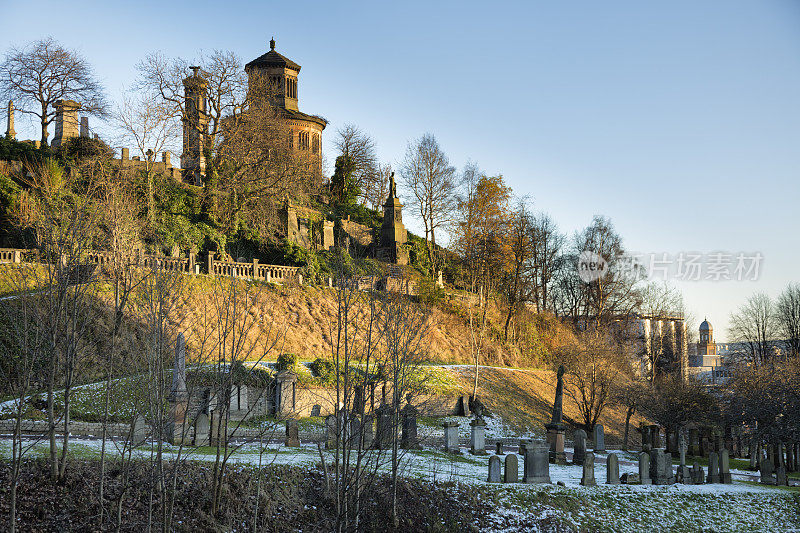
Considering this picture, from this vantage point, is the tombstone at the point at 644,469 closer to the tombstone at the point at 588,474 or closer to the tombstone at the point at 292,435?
the tombstone at the point at 588,474

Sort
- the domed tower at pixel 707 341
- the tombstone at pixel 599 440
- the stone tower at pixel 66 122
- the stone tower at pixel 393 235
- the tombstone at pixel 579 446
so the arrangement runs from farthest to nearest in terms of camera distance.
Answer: the domed tower at pixel 707 341 < the stone tower at pixel 393 235 < the stone tower at pixel 66 122 < the tombstone at pixel 599 440 < the tombstone at pixel 579 446

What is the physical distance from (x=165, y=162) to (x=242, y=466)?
34.7 metres

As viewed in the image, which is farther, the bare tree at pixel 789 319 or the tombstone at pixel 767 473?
the bare tree at pixel 789 319

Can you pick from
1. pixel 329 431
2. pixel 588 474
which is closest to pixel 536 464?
pixel 588 474

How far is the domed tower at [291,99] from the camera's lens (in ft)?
198

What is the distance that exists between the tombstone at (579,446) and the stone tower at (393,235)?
27810 millimetres

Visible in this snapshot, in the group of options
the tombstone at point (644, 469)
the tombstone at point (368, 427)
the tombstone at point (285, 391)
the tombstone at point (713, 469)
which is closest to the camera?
the tombstone at point (368, 427)

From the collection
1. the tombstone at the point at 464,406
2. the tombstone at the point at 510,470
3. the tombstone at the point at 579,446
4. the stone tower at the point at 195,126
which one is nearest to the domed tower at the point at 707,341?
the tombstone at the point at 464,406

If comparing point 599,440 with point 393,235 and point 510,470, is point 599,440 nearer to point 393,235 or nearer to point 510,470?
point 510,470

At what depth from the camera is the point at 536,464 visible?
1758cm

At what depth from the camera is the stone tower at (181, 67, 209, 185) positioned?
42188 millimetres

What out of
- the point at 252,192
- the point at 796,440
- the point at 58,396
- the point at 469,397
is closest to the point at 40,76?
the point at 252,192

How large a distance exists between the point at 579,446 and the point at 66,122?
38688mm

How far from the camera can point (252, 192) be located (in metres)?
42.1
